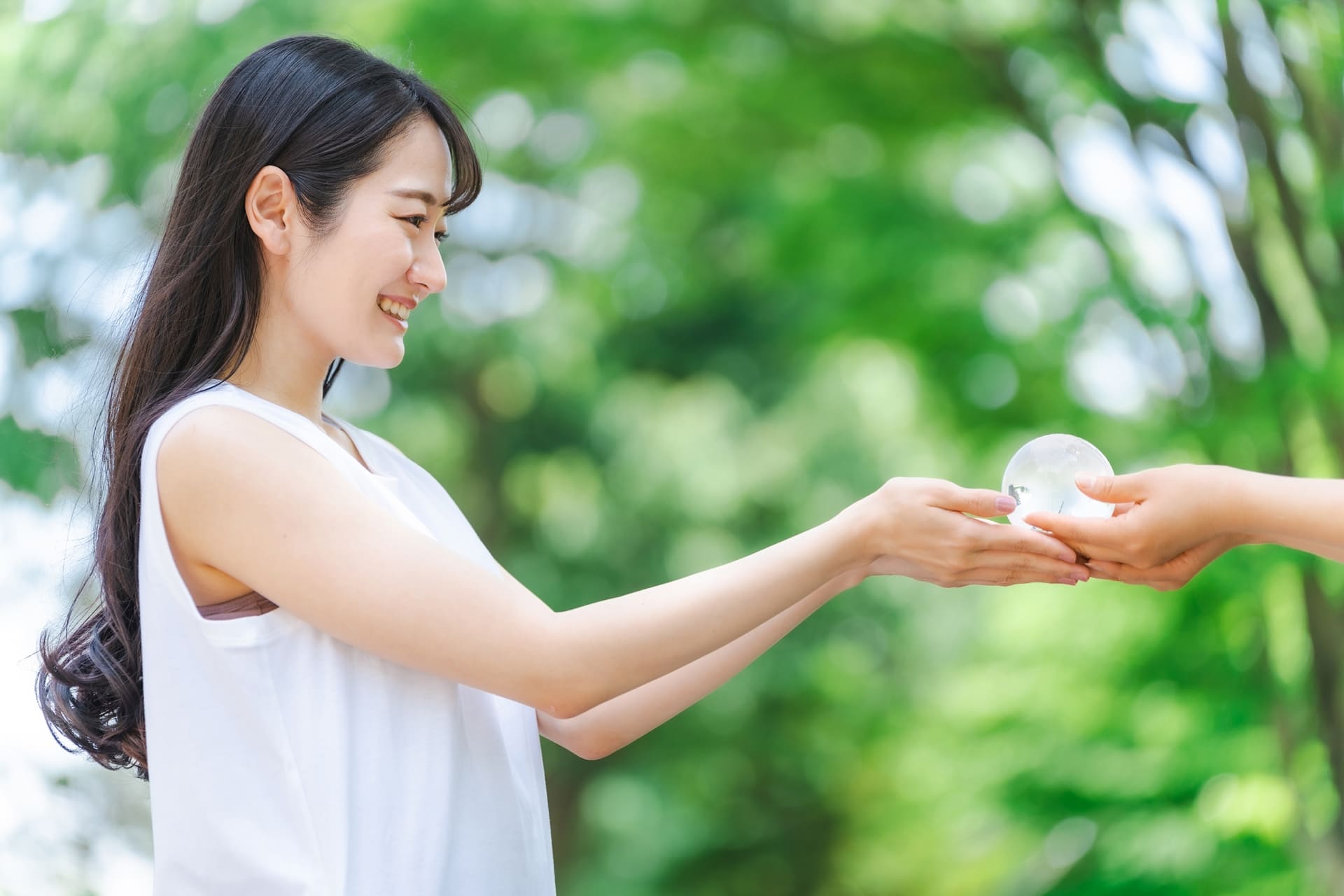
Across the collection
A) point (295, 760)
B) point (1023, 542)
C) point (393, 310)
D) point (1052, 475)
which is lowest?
point (295, 760)

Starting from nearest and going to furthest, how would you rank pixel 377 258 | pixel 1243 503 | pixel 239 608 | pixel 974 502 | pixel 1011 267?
pixel 239 608, pixel 377 258, pixel 974 502, pixel 1243 503, pixel 1011 267

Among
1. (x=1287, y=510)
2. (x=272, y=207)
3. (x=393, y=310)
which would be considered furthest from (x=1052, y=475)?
(x=272, y=207)

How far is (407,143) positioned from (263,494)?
1.95 feet

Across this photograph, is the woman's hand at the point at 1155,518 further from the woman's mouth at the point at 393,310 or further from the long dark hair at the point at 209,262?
the long dark hair at the point at 209,262

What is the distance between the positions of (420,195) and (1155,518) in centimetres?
137

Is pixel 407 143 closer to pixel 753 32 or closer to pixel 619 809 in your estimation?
pixel 753 32

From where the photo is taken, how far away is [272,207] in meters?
1.94

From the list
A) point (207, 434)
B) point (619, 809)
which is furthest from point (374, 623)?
point (619, 809)

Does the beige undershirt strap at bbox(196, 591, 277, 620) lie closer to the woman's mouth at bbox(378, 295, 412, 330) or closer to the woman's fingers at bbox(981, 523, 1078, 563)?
the woman's mouth at bbox(378, 295, 412, 330)

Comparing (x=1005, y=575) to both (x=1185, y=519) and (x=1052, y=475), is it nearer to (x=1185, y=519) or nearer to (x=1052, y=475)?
(x=1052, y=475)

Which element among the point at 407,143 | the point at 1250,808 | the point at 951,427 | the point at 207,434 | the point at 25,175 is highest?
the point at 25,175

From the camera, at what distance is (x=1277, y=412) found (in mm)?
5051

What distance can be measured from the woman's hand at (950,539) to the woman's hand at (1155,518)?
0.15 feet

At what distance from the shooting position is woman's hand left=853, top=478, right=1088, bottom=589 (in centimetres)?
206
